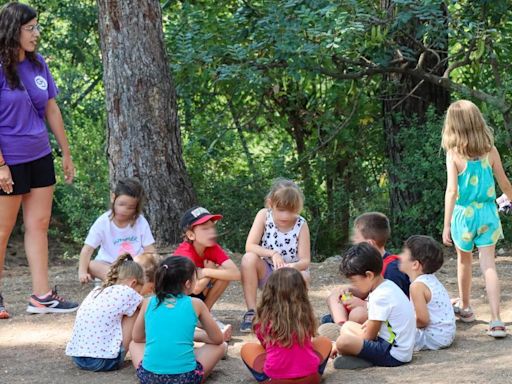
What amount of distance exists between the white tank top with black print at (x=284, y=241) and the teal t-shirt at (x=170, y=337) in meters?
1.50

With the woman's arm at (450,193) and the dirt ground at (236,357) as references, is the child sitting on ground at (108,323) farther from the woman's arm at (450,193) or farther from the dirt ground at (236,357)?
the woman's arm at (450,193)

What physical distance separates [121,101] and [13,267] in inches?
188

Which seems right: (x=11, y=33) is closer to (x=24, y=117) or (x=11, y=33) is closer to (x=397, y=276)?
(x=24, y=117)

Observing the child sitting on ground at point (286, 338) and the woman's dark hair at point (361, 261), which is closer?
the child sitting on ground at point (286, 338)

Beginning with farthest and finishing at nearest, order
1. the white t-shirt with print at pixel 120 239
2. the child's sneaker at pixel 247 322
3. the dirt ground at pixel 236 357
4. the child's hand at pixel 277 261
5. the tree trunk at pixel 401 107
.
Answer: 1. the tree trunk at pixel 401 107
2. the white t-shirt with print at pixel 120 239
3. the child's sneaker at pixel 247 322
4. the child's hand at pixel 277 261
5. the dirt ground at pixel 236 357

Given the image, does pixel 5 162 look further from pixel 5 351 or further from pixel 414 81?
pixel 414 81

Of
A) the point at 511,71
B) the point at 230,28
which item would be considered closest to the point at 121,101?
the point at 230,28

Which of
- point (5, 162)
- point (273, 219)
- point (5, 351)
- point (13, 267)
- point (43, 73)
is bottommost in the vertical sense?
point (13, 267)

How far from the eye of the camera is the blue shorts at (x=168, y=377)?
514cm

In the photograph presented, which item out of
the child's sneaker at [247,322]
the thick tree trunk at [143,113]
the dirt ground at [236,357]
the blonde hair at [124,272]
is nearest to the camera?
the dirt ground at [236,357]

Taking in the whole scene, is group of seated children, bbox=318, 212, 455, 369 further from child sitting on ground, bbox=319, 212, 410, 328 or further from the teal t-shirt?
the teal t-shirt

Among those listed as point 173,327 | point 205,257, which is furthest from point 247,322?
point 173,327

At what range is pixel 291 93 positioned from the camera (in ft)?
42.2

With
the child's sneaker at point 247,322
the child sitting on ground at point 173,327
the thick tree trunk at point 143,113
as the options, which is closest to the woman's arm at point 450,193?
the child's sneaker at point 247,322
